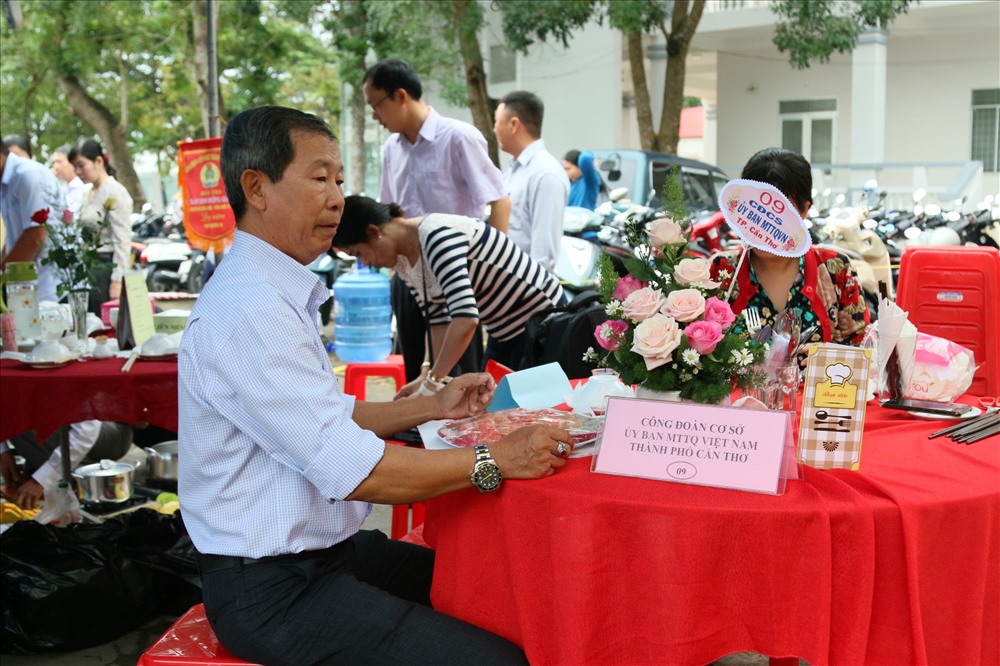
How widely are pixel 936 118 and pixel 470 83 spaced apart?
34.7ft

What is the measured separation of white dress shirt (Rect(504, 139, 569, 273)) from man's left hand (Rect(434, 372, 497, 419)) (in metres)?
2.66

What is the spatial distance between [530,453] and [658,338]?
33 cm

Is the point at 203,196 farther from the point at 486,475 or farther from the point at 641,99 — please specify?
the point at 641,99

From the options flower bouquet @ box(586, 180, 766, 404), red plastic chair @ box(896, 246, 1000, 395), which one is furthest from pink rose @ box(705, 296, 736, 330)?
red plastic chair @ box(896, 246, 1000, 395)

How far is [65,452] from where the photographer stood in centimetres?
403

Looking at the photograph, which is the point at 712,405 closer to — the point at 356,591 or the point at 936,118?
the point at 356,591

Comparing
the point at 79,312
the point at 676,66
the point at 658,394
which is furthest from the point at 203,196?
the point at 676,66

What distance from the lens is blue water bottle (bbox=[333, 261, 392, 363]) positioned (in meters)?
8.93

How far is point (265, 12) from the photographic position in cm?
1956

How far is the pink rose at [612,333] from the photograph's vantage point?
204 cm

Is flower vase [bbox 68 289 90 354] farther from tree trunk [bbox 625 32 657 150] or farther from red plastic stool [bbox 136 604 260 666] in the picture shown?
tree trunk [bbox 625 32 657 150]

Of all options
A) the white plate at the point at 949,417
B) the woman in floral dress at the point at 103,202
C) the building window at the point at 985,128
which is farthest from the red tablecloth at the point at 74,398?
the building window at the point at 985,128

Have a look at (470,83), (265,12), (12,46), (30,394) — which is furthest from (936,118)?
(30,394)

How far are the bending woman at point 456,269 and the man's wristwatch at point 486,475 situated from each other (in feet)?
4.82
